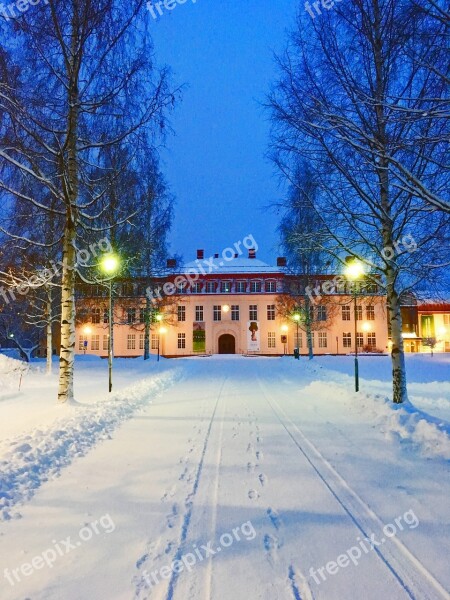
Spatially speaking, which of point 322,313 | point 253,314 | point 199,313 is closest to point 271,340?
point 253,314

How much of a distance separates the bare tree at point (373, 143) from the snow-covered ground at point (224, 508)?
408 cm

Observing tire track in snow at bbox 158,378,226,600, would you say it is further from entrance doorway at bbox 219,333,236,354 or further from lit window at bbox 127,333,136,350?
lit window at bbox 127,333,136,350

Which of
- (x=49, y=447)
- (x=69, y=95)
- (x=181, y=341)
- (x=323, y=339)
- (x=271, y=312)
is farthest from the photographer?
(x=181, y=341)

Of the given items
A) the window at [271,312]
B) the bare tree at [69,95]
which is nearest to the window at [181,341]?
the window at [271,312]

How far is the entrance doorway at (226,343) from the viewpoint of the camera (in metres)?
58.1

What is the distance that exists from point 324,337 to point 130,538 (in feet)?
181

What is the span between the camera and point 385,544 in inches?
147

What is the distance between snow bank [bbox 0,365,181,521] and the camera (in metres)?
5.04

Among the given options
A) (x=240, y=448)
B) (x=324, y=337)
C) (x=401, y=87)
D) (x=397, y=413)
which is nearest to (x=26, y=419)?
(x=240, y=448)

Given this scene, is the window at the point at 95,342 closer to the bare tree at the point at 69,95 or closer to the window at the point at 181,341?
the window at the point at 181,341

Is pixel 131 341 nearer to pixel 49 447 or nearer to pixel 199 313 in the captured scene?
pixel 199 313

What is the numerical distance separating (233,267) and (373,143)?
52.9 meters

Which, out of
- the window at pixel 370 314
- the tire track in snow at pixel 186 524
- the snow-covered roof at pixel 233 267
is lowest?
the tire track in snow at pixel 186 524

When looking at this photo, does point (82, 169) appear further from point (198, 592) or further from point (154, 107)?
point (198, 592)
